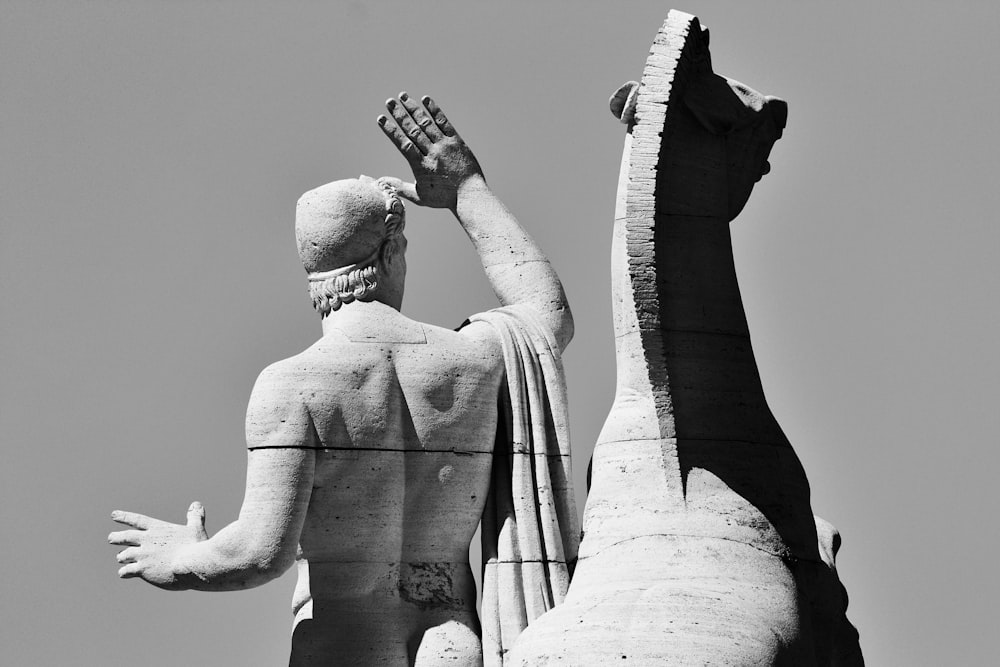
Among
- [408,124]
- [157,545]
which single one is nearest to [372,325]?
[408,124]

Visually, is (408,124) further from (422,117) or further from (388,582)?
(388,582)

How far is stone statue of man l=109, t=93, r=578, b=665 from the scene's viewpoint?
11.1m

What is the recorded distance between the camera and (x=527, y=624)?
11.3 m

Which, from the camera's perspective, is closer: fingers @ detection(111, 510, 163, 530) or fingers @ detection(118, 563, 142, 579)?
fingers @ detection(118, 563, 142, 579)

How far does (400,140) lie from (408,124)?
0.08m

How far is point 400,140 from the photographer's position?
12.1m

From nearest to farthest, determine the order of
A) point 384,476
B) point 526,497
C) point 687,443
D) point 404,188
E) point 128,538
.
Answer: point 687,443 < point 384,476 < point 128,538 < point 526,497 < point 404,188

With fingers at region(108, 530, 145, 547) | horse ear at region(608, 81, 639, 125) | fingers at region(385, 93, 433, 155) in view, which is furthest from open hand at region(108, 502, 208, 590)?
horse ear at region(608, 81, 639, 125)

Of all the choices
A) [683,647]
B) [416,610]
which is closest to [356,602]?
[416,610]

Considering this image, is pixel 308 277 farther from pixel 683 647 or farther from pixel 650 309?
pixel 683 647

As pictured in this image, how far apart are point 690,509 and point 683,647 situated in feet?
2.33

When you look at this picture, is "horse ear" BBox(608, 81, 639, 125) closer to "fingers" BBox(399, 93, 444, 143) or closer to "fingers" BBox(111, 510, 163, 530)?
"fingers" BBox(399, 93, 444, 143)

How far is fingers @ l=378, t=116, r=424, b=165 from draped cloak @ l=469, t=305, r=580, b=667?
91 centimetres

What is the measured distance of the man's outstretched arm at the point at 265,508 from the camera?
1098cm
